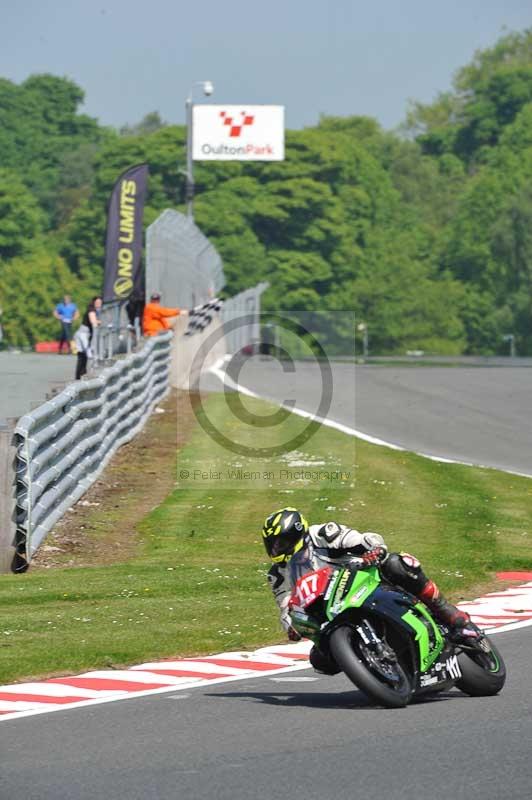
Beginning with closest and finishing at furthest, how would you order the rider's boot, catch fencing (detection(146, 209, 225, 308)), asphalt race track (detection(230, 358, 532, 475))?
the rider's boot, asphalt race track (detection(230, 358, 532, 475)), catch fencing (detection(146, 209, 225, 308))

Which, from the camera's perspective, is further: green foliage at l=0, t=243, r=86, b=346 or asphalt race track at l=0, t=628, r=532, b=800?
green foliage at l=0, t=243, r=86, b=346

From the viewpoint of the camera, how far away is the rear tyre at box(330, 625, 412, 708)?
839 centimetres

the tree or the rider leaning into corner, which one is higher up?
the tree

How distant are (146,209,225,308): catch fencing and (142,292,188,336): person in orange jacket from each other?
1.00 feet

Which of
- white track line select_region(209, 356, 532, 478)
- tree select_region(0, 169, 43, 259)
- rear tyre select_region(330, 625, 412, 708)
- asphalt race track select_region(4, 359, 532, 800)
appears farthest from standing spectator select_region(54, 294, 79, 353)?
tree select_region(0, 169, 43, 259)

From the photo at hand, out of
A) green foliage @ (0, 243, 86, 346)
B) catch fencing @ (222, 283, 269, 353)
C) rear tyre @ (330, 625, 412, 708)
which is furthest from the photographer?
green foliage @ (0, 243, 86, 346)

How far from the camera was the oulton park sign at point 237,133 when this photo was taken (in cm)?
7762

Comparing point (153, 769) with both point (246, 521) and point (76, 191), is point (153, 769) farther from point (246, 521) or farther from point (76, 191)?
point (76, 191)

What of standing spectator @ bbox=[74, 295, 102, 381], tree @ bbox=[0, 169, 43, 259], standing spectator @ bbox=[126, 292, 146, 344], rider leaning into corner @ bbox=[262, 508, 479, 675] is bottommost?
rider leaning into corner @ bbox=[262, 508, 479, 675]

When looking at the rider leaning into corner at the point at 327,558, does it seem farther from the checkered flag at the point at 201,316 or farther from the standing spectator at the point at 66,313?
the standing spectator at the point at 66,313

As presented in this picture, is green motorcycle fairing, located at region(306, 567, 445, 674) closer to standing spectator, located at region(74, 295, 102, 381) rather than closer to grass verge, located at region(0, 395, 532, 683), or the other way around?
grass verge, located at region(0, 395, 532, 683)

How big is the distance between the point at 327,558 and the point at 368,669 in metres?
0.67

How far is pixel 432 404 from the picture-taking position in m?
30.3

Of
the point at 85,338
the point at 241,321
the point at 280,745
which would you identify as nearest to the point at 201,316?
the point at 85,338
